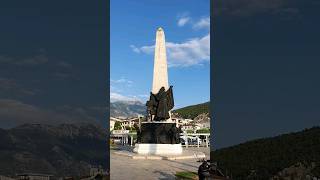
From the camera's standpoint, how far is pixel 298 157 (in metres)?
16.4

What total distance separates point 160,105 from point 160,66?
7.03 ft

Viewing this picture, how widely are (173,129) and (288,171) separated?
5.87 metres

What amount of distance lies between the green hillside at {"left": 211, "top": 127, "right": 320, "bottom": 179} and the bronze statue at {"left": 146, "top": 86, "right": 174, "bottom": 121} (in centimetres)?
390

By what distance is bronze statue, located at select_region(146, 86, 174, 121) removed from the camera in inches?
767

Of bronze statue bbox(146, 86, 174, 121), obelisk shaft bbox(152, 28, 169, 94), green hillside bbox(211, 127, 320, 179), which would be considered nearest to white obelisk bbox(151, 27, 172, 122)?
obelisk shaft bbox(152, 28, 169, 94)

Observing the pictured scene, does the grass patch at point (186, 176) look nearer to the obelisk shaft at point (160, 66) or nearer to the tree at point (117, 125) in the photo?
the obelisk shaft at point (160, 66)

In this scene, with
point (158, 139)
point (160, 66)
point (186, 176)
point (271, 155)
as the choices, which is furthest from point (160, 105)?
point (186, 176)

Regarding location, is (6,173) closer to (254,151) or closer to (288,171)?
(288,171)

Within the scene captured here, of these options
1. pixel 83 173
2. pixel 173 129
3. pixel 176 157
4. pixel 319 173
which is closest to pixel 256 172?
pixel 319 173

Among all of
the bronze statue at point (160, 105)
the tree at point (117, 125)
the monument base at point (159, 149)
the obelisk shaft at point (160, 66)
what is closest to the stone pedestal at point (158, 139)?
the monument base at point (159, 149)

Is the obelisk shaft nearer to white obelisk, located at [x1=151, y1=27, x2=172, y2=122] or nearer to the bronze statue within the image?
white obelisk, located at [x1=151, y1=27, x2=172, y2=122]

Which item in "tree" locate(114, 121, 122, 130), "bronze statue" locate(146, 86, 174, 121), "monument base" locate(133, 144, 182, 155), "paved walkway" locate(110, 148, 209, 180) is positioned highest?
"bronze statue" locate(146, 86, 174, 121)

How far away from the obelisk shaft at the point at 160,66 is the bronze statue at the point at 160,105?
395 millimetres

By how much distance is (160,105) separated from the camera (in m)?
19.6
